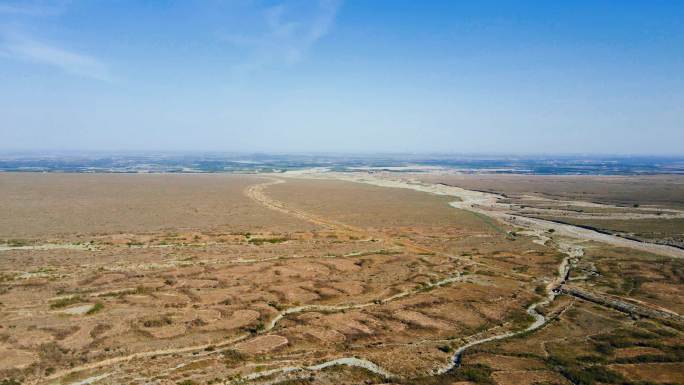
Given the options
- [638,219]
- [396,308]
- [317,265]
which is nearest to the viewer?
[396,308]

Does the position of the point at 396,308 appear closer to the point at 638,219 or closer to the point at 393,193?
the point at 638,219

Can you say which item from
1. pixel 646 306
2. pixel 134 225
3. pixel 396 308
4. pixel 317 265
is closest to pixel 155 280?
pixel 317 265

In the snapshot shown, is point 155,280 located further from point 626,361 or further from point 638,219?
point 638,219

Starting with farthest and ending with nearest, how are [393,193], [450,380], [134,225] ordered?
[393,193] < [134,225] < [450,380]

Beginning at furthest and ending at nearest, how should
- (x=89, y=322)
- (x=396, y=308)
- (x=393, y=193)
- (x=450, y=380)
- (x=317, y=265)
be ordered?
(x=393, y=193)
(x=317, y=265)
(x=396, y=308)
(x=89, y=322)
(x=450, y=380)

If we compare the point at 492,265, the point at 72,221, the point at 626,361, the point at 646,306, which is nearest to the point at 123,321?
the point at 626,361

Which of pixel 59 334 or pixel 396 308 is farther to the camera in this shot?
pixel 396 308
